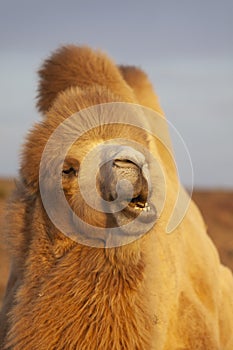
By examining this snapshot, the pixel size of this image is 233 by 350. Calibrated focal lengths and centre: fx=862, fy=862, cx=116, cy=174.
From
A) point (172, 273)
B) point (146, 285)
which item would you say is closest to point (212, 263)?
point (172, 273)

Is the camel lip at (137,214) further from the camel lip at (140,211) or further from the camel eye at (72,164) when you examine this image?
the camel eye at (72,164)

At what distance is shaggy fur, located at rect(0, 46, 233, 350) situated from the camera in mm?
4281

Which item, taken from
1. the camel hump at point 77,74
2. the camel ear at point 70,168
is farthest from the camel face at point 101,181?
the camel hump at point 77,74

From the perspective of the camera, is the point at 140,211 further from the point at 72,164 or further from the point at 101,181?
the point at 72,164

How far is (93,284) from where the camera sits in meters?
4.35

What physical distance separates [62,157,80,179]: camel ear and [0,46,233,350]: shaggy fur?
0.07 meters

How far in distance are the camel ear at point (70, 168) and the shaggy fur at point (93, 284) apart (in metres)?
0.07

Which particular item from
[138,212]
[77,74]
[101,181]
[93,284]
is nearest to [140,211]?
[138,212]

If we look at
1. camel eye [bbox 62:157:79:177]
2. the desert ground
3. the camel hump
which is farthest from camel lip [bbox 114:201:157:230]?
the desert ground

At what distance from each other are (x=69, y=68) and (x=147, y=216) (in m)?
2.09

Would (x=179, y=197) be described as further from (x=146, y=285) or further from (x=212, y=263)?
(x=146, y=285)

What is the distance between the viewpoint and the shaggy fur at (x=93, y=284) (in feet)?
14.0

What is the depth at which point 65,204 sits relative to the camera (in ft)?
14.8

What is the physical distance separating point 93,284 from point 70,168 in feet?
2.08
